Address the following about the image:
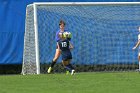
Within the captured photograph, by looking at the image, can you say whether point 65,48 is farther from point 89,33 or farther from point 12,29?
point 12,29

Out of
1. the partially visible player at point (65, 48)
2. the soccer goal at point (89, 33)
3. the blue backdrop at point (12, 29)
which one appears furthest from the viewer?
the blue backdrop at point (12, 29)

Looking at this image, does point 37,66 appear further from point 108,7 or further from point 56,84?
point 56,84

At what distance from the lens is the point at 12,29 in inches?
846

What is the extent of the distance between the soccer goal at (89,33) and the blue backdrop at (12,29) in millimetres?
1149

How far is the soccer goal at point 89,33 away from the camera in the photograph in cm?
2023

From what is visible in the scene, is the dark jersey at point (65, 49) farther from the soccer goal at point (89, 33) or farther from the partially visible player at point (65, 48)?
the soccer goal at point (89, 33)

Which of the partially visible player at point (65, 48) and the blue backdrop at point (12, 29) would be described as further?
the blue backdrop at point (12, 29)

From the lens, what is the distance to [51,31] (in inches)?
826

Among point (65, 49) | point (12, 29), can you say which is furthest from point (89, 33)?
point (65, 49)

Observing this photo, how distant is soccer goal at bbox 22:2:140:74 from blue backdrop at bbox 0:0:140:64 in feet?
3.77

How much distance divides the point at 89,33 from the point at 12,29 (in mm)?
3165

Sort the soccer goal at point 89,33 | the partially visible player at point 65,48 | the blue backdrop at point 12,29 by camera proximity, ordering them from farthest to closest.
Result: the blue backdrop at point 12,29, the soccer goal at point 89,33, the partially visible player at point 65,48

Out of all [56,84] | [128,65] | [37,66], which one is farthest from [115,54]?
[56,84]

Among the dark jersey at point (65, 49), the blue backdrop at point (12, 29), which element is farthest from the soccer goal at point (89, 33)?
the dark jersey at point (65, 49)
